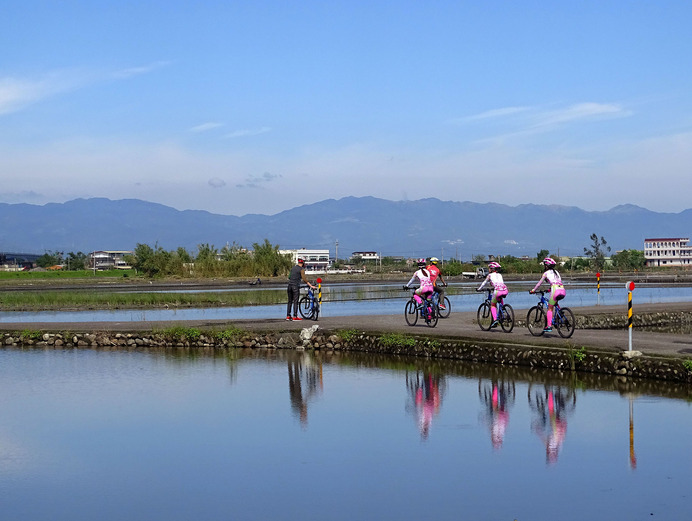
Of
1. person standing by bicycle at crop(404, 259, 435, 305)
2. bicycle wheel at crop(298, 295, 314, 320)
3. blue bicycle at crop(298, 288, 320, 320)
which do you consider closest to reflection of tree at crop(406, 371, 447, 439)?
person standing by bicycle at crop(404, 259, 435, 305)

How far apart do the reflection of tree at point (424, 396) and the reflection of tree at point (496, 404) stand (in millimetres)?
801

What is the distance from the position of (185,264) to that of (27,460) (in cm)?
9716

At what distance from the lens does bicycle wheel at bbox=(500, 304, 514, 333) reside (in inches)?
982

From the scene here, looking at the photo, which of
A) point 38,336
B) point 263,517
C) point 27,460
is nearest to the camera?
point 263,517

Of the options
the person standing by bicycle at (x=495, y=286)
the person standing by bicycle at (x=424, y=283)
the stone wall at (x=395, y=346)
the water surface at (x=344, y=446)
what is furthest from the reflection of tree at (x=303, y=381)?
the person standing by bicycle at (x=495, y=286)

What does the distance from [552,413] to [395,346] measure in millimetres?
9425

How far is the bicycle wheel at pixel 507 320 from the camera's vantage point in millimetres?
24938

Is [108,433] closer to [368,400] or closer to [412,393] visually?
[368,400]

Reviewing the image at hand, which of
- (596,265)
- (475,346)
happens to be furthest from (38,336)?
(596,265)

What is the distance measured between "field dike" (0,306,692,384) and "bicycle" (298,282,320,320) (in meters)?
4.21

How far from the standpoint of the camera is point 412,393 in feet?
57.8

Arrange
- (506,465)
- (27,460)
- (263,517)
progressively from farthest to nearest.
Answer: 1. (27,460)
2. (506,465)
3. (263,517)

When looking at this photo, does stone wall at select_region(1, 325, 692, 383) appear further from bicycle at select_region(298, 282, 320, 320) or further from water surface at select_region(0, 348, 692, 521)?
bicycle at select_region(298, 282, 320, 320)

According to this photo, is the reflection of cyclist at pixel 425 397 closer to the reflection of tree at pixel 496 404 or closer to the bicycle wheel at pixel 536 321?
the reflection of tree at pixel 496 404
